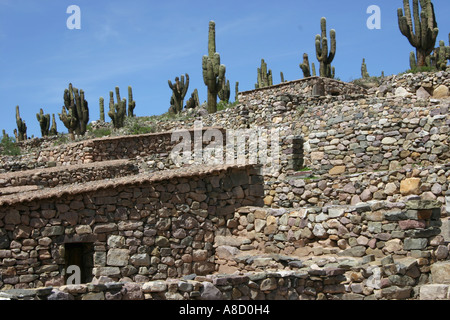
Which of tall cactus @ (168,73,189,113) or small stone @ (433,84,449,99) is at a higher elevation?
tall cactus @ (168,73,189,113)

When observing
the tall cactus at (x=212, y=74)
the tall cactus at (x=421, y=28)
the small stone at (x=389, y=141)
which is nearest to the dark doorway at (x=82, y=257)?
the small stone at (x=389, y=141)

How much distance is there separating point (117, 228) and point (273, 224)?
329 centimetres

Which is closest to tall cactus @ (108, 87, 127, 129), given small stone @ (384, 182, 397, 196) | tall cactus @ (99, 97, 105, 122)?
tall cactus @ (99, 97, 105, 122)

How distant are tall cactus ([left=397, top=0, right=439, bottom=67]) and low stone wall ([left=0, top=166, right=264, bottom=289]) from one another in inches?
600

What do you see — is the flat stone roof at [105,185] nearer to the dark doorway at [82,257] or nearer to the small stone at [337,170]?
the dark doorway at [82,257]

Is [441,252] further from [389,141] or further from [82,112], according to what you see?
[82,112]

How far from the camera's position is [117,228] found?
11359mm

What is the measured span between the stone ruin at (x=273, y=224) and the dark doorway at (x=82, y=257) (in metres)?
0.02

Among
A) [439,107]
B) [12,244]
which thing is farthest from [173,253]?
[439,107]

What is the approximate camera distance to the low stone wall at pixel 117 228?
1092 cm

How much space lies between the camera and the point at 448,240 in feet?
31.4

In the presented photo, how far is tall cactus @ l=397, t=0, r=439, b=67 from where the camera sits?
23516 mm

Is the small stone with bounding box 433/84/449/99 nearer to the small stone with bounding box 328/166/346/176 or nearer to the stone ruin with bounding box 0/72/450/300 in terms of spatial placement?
the stone ruin with bounding box 0/72/450/300
